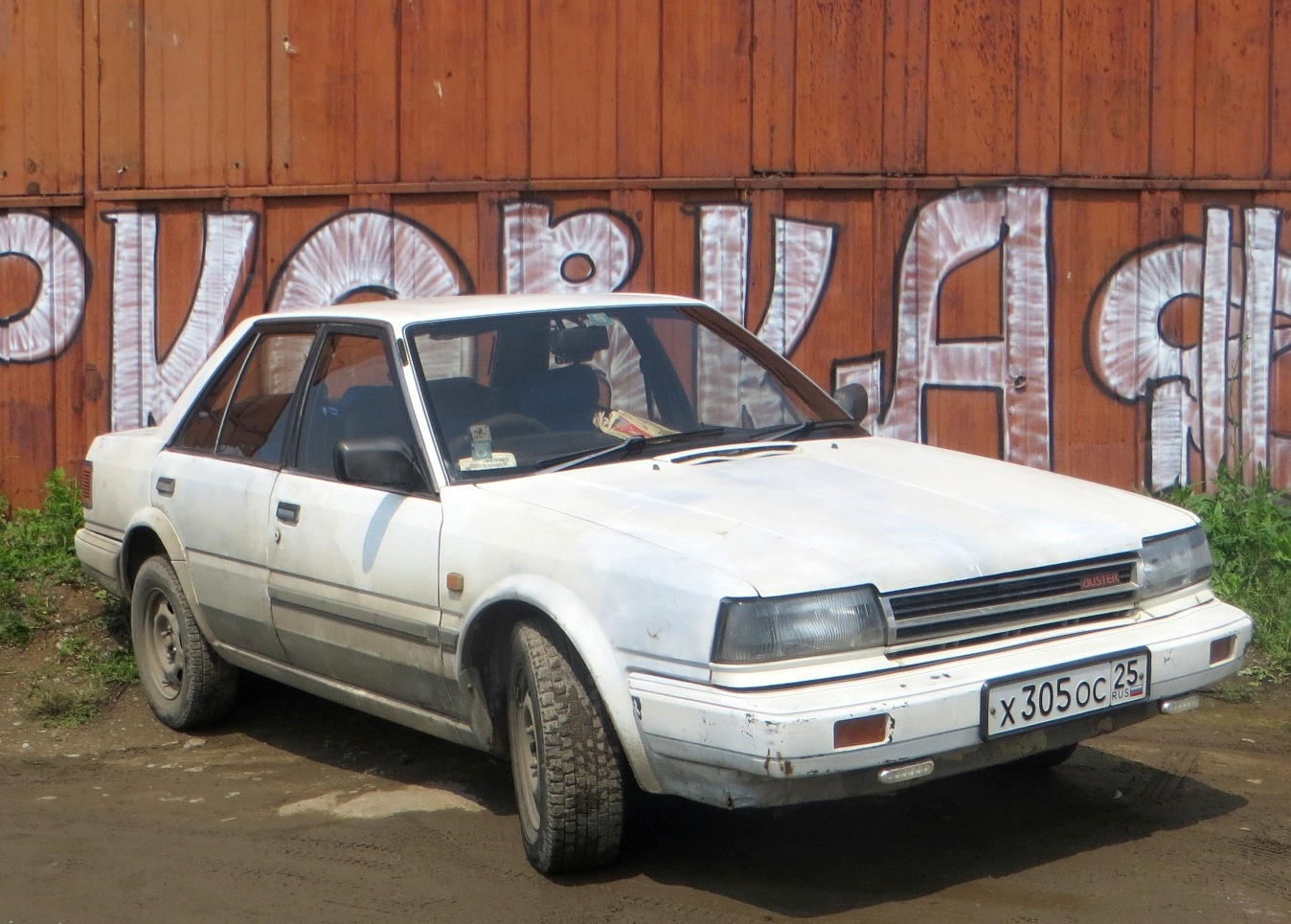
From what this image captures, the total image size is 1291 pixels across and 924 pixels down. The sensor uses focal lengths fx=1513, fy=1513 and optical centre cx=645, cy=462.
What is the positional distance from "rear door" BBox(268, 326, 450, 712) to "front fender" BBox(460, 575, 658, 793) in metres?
0.47

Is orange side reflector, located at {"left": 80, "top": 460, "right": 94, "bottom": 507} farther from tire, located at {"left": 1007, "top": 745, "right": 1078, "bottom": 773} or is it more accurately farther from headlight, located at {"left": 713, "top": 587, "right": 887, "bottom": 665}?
tire, located at {"left": 1007, "top": 745, "right": 1078, "bottom": 773}

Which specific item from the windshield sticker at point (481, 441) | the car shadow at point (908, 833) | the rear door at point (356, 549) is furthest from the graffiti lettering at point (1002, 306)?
the windshield sticker at point (481, 441)

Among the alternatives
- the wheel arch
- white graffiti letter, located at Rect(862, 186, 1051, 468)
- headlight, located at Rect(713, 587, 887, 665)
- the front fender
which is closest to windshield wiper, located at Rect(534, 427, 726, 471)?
the front fender

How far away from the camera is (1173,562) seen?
4.00 metres

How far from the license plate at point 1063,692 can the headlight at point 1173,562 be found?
276mm

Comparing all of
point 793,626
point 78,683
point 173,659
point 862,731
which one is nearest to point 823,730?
point 862,731

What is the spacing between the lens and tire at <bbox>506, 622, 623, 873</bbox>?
371 centimetres

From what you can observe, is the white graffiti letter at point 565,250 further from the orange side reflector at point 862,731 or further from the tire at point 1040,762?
the orange side reflector at point 862,731

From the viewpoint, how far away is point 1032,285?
7.59m

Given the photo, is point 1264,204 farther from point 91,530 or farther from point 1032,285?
point 91,530

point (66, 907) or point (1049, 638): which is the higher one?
point (1049, 638)

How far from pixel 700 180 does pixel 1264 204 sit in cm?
286

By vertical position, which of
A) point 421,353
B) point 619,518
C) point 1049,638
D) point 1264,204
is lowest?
point 1049,638

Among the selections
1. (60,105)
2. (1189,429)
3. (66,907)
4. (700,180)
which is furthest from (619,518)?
(60,105)
